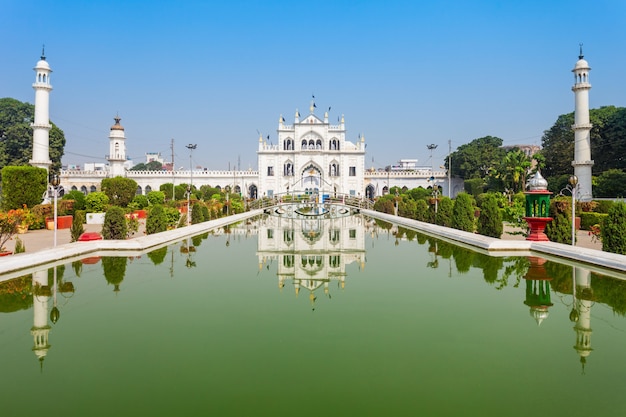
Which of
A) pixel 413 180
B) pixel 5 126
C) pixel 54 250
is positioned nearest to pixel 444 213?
pixel 54 250

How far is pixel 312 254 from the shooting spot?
1044cm

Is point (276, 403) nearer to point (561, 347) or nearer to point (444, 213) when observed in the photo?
→ point (561, 347)

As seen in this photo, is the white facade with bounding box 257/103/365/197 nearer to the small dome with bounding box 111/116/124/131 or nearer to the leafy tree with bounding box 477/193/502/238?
the small dome with bounding box 111/116/124/131

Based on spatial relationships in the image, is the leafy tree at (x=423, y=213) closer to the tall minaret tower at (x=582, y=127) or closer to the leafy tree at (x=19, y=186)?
the tall minaret tower at (x=582, y=127)

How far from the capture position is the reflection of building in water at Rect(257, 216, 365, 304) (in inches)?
293

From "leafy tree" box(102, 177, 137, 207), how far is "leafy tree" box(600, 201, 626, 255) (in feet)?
69.8

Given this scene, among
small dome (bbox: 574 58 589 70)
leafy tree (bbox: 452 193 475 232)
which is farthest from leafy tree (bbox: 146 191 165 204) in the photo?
small dome (bbox: 574 58 589 70)

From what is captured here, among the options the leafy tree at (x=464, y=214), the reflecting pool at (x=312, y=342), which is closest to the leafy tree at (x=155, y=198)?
the leafy tree at (x=464, y=214)

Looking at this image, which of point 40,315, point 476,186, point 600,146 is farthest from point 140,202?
point 600,146

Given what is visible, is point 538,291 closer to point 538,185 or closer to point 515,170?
point 538,185

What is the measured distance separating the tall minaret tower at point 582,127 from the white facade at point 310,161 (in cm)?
2466

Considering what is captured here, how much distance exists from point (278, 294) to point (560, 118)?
42989mm

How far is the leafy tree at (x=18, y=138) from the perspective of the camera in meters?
41.1

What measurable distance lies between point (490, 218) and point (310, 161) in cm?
3880
